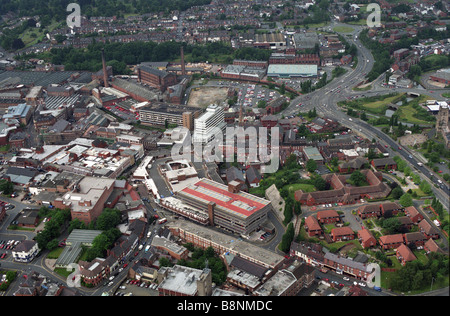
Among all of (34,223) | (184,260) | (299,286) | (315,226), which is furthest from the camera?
(34,223)

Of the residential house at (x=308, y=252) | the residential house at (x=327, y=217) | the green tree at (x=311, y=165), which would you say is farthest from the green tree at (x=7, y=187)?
the residential house at (x=327, y=217)

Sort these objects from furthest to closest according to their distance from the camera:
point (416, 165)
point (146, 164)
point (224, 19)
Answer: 1. point (224, 19)
2. point (146, 164)
3. point (416, 165)

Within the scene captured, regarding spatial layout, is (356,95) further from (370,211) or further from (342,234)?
(342,234)

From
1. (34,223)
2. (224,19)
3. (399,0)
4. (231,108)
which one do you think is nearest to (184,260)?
(34,223)

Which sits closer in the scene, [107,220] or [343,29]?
[107,220]

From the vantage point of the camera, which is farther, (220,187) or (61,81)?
(61,81)

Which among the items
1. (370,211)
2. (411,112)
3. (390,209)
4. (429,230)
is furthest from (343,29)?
(429,230)

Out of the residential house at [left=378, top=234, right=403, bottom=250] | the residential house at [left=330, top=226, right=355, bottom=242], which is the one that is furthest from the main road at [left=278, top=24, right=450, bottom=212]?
the residential house at [left=330, top=226, right=355, bottom=242]

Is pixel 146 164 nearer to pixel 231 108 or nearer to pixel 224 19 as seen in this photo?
pixel 231 108
